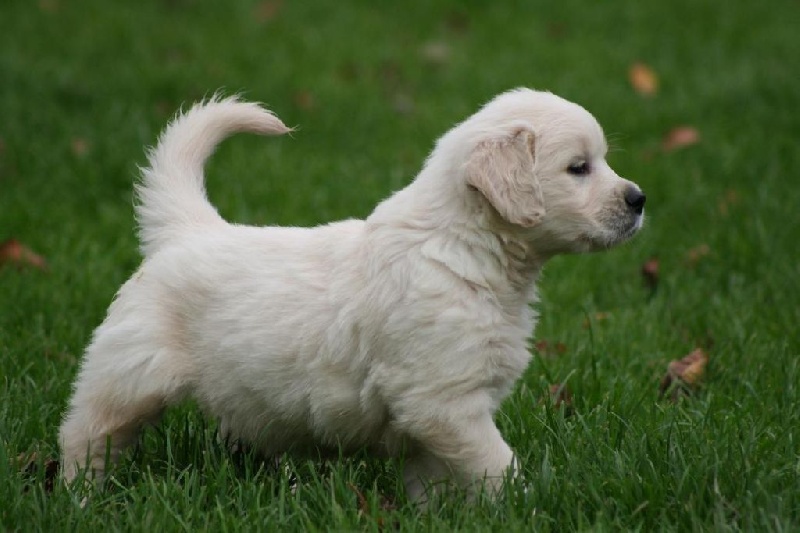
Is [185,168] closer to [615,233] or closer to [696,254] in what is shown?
[615,233]

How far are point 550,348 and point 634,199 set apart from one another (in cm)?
133

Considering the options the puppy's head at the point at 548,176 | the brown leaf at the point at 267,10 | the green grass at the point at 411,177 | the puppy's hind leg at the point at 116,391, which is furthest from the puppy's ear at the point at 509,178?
the brown leaf at the point at 267,10

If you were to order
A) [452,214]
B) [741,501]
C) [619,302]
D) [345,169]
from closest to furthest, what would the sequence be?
[741,501] < [452,214] < [619,302] < [345,169]

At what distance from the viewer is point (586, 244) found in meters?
3.31

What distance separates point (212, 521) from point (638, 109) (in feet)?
18.0

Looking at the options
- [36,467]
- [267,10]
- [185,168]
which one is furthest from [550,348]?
[267,10]

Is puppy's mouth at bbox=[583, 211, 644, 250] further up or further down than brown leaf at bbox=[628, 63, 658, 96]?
further up

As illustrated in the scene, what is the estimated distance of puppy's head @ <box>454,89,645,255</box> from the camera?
314cm

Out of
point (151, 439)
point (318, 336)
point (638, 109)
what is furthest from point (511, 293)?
point (638, 109)

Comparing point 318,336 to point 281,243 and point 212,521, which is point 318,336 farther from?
point 212,521

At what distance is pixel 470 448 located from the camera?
305 cm

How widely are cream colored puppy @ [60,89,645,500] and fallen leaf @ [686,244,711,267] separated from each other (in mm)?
2345

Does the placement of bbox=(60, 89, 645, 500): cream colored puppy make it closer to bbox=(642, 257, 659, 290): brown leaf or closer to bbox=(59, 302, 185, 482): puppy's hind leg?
bbox=(59, 302, 185, 482): puppy's hind leg

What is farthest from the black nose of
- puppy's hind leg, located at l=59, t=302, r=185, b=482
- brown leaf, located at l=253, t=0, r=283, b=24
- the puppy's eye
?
brown leaf, located at l=253, t=0, r=283, b=24
